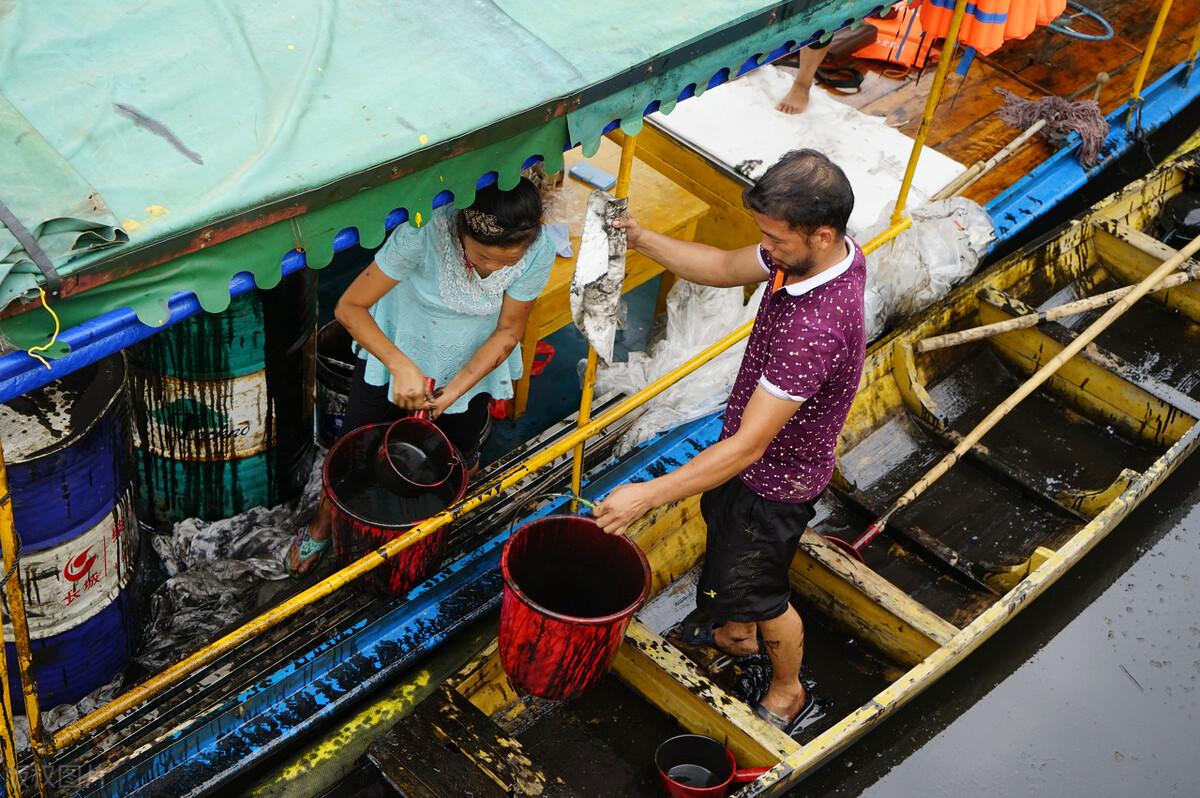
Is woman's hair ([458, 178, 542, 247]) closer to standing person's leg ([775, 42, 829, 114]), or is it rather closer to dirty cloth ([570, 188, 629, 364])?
dirty cloth ([570, 188, 629, 364])

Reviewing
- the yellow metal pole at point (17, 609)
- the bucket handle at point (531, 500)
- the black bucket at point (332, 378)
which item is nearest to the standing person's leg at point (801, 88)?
the black bucket at point (332, 378)

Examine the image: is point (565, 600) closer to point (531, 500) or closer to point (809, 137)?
point (531, 500)

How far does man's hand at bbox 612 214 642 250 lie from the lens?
11.1 feet

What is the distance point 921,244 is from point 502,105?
10.7 ft

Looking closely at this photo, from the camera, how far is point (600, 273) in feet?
11.0

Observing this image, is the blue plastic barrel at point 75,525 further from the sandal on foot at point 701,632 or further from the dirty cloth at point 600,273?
the sandal on foot at point 701,632

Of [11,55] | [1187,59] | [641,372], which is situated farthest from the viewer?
[1187,59]

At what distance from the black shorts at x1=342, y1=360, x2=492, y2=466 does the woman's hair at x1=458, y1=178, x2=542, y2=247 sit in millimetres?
901

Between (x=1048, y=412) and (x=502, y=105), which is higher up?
(x=502, y=105)

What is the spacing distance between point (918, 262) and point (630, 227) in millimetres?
2483

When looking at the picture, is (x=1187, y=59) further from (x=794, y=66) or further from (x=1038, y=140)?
(x=794, y=66)

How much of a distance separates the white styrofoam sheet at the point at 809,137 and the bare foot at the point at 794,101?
35 millimetres

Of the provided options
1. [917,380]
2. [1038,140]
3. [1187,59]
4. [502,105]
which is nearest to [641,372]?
[917,380]

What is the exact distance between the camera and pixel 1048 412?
229 inches
